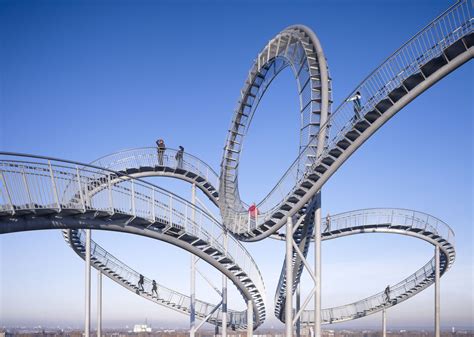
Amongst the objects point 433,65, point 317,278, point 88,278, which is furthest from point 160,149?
point 433,65

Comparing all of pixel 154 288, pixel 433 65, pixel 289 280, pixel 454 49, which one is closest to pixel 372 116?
pixel 433 65

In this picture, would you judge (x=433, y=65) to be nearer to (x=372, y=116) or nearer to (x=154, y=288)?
(x=372, y=116)

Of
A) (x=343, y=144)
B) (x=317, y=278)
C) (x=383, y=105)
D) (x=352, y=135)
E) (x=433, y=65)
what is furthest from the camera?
Answer: (x=317, y=278)

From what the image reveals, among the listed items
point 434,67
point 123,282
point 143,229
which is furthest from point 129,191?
point 123,282

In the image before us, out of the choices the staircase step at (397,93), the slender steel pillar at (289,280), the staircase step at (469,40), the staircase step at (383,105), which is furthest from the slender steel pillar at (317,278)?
the staircase step at (469,40)

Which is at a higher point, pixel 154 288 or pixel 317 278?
pixel 317 278

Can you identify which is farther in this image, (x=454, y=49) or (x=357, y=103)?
(x=357, y=103)

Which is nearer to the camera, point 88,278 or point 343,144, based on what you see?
point 343,144

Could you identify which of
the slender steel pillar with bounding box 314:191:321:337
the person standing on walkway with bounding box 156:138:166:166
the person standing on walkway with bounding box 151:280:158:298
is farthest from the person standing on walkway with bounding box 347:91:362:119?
the person standing on walkway with bounding box 151:280:158:298

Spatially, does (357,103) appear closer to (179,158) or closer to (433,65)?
(433,65)

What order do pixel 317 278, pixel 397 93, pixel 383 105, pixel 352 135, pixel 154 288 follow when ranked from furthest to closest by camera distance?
pixel 154 288, pixel 317 278, pixel 352 135, pixel 383 105, pixel 397 93

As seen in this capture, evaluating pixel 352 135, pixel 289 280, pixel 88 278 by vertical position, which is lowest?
pixel 88 278
